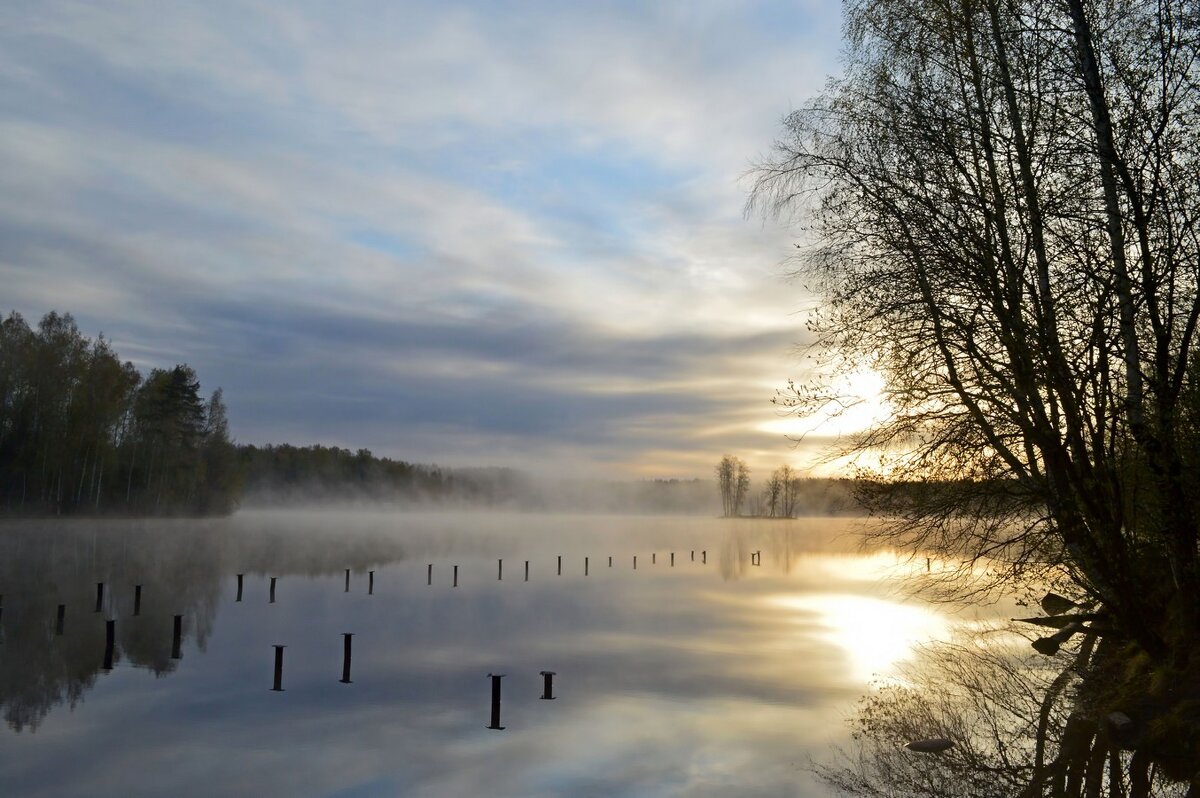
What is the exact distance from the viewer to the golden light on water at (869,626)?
1093 inches

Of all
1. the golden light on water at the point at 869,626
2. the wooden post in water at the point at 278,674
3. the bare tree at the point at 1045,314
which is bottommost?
the golden light on water at the point at 869,626

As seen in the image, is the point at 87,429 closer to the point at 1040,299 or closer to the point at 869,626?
the point at 869,626

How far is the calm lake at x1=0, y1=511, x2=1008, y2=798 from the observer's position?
50.9 feet

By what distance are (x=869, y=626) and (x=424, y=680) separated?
1944 cm

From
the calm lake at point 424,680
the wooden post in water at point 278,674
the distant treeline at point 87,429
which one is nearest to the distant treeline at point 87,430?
the distant treeline at point 87,429

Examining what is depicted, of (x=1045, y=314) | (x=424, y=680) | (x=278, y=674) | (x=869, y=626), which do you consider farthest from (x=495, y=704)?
(x=869, y=626)

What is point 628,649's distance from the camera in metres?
29.7

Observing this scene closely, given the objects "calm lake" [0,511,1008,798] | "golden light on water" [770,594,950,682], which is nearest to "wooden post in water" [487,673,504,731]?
"calm lake" [0,511,1008,798]

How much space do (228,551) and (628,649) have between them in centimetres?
4811

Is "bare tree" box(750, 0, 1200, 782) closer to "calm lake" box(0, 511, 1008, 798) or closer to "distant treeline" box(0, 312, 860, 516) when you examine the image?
"calm lake" box(0, 511, 1008, 798)

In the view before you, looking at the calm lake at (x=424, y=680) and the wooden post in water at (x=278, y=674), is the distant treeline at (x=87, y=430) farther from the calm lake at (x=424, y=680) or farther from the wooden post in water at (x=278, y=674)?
the wooden post in water at (x=278, y=674)

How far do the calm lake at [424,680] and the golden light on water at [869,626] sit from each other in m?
0.19

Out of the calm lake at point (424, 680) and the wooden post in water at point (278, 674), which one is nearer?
the calm lake at point (424, 680)

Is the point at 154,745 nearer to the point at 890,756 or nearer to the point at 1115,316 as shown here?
the point at 890,756
